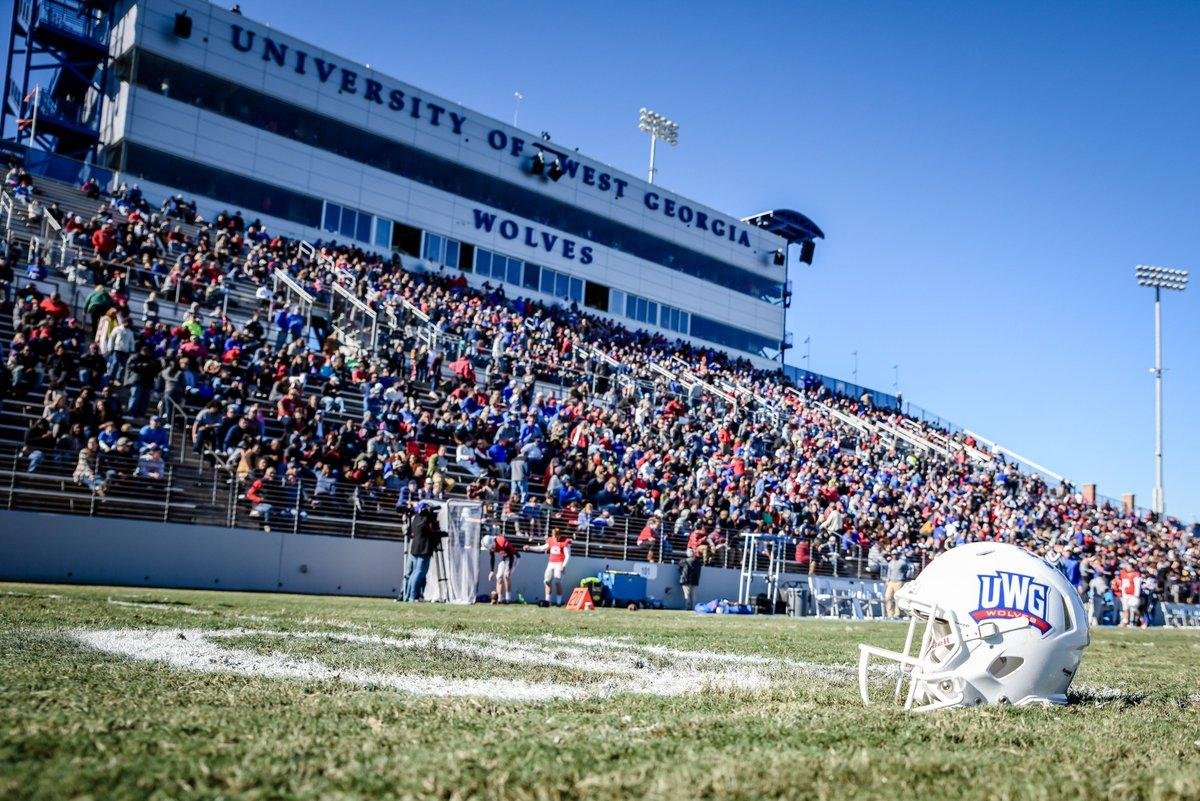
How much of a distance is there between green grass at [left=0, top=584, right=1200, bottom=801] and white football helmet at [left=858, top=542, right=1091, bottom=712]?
23cm

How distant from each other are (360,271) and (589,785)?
34.7 m

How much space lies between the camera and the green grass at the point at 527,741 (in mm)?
3477

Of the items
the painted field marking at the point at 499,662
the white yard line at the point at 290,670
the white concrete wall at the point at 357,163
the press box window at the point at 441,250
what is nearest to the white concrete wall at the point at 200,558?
the painted field marking at the point at 499,662

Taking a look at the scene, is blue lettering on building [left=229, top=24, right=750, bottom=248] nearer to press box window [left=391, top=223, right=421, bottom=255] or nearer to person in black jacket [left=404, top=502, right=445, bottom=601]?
press box window [left=391, top=223, right=421, bottom=255]

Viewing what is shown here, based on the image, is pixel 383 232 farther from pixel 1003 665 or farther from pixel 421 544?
pixel 1003 665

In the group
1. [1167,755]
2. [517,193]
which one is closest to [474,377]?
[517,193]

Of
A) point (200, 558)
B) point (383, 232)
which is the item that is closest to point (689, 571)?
point (200, 558)

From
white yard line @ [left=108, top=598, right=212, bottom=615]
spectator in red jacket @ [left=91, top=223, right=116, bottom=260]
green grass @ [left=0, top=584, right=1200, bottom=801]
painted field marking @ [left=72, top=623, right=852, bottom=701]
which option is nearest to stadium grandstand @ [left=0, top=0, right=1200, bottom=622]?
spectator in red jacket @ [left=91, top=223, right=116, bottom=260]

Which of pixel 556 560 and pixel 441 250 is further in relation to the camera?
pixel 441 250

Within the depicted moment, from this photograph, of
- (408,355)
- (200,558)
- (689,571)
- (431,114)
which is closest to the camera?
(200,558)

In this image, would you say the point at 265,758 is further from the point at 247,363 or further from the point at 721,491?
the point at 721,491

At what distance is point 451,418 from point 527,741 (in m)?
22.7

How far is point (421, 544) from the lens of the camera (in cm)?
2028

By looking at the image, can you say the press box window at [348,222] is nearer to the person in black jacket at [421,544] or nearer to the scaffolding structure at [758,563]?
the scaffolding structure at [758,563]
